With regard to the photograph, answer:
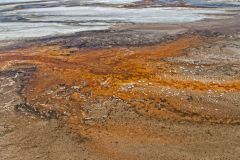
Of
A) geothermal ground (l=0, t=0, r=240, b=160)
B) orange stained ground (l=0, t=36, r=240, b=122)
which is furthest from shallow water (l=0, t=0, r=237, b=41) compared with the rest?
orange stained ground (l=0, t=36, r=240, b=122)

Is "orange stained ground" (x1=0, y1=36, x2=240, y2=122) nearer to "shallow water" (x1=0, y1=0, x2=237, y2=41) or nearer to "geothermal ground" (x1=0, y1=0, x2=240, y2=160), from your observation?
"geothermal ground" (x1=0, y1=0, x2=240, y2=160)

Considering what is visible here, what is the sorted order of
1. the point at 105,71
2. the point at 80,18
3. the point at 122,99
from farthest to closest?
the point at 80,18
the point at 105,71
the point at 122,99

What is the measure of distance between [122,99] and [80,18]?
21591 mm

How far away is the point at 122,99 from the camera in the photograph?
15945 millimetres

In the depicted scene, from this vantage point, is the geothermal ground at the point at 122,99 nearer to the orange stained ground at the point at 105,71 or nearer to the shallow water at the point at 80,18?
the orange stained ground at the point at 105,71

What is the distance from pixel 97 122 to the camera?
1419cm

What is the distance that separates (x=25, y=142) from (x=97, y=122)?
8.44ft

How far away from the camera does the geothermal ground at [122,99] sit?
1243cm

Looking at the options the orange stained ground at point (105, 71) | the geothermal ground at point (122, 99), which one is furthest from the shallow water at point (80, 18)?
the orange stained ground at point (105, 71)

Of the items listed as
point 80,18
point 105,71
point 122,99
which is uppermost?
point 80,18

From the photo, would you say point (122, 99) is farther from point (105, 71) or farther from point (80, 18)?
point (80, 18)

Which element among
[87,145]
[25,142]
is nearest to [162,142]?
[87,145]

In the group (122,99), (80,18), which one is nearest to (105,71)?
(122,99)

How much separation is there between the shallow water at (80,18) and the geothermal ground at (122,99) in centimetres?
514
